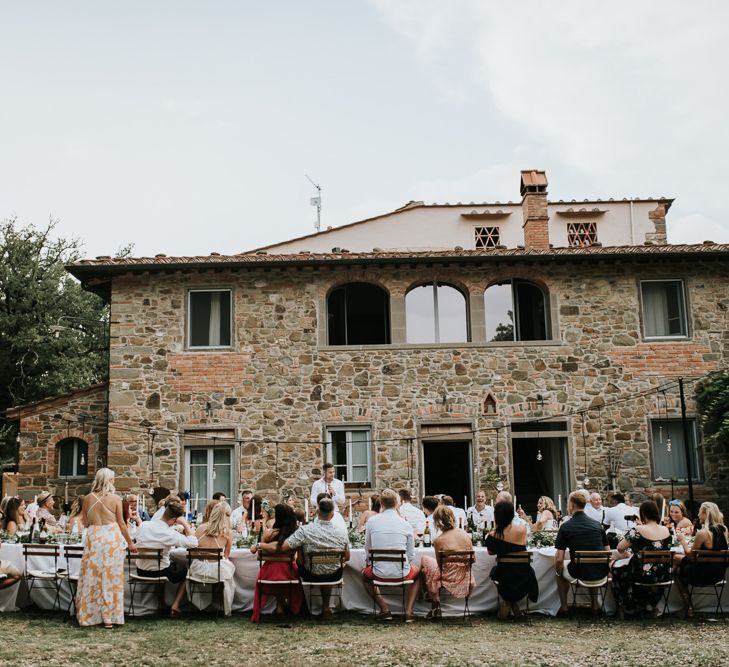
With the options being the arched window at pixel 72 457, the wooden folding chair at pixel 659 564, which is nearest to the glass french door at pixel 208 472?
the arched window at pixel 72 457

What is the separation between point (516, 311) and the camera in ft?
54.4

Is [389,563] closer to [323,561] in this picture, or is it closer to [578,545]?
[323,561]

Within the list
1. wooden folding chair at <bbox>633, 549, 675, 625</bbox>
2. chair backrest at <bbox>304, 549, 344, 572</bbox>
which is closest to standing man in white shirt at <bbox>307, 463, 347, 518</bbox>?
chair backrest at <bbox>304, 549, 344, 572</bbox>

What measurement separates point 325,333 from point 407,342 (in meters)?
1.55

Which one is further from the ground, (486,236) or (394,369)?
(486,236)

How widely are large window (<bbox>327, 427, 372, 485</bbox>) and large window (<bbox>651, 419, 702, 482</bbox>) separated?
17.3 ft

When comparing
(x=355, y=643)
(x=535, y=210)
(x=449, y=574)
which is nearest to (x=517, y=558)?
(x=449, y=574)

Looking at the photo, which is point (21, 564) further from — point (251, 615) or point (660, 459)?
point (660, 459)

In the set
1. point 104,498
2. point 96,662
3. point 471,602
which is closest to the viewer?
point 96,662

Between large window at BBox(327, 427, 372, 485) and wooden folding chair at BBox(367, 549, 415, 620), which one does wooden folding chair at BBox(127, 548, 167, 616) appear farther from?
large window at BBox(327, 427, 372, 485)

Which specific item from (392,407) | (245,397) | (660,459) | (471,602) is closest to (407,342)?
(392,407)

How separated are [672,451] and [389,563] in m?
9.17

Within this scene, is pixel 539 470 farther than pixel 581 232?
No

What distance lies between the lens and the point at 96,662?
6875 millimetres
